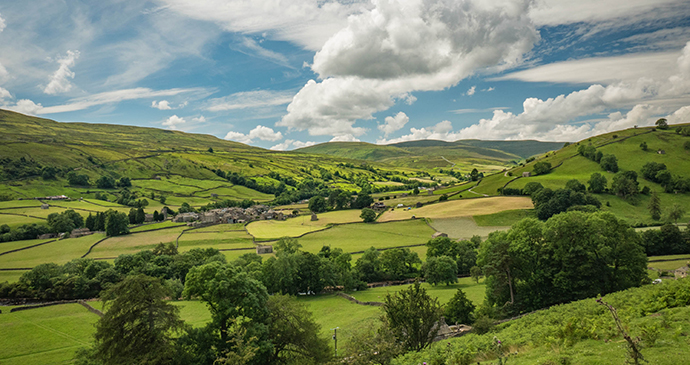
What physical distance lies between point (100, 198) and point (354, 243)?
121030 mm

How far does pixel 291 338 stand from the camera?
2734 centimetres

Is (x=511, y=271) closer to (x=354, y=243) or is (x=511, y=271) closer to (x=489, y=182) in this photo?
(x=354, y=243)

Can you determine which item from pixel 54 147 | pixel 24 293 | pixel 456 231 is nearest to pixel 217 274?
pixel 24 293

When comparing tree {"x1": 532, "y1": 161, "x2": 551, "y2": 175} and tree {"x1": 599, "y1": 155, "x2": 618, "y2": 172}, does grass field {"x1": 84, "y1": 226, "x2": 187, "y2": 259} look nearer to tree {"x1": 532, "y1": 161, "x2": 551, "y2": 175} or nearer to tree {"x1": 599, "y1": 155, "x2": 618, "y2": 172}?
tree {"x1": 532, "y1": 161, "x2": 551, "y2": 175}

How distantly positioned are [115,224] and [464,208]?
104 meters

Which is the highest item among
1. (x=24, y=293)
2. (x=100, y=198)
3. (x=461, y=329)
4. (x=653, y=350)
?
(x=100, y=198)

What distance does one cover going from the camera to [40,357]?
32250mm

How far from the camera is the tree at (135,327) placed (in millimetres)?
23375

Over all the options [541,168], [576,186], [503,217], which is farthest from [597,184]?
[503,217]

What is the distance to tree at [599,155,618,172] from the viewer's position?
11319 centimetres

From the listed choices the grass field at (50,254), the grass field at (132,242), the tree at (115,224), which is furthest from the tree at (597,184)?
the tree at (115,224)

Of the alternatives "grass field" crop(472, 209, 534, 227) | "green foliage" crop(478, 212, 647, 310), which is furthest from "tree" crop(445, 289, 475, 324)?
"grass field" crop(472, 209, 534, 227)

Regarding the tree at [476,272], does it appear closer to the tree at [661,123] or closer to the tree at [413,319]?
the tree at [413,319]

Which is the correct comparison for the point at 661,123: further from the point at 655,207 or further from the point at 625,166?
the point at 655,207
